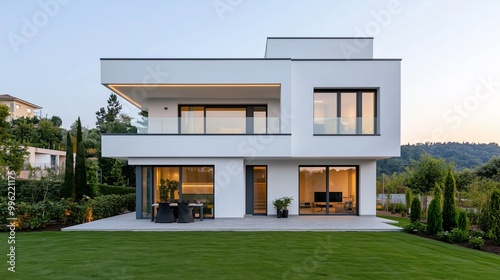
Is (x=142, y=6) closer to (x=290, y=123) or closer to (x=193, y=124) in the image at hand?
(x=193, y=124)

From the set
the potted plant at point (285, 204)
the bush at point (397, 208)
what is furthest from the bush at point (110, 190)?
the bush at point (397, 208)

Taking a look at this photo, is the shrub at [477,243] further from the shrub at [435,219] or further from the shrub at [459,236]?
the shrub at [435,219]

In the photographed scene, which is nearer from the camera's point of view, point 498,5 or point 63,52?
point 498,5

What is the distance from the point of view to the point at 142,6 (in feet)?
47.1

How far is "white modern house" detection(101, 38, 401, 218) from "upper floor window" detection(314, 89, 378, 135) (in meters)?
0.04

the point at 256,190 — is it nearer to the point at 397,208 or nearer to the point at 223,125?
the point at 223,125

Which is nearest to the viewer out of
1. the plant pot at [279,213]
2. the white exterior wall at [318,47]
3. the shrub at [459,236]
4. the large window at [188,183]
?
the shrub at [459,236]

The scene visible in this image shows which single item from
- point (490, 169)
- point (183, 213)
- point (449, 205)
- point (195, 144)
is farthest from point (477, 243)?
point (490, 169)

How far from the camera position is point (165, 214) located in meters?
11.0

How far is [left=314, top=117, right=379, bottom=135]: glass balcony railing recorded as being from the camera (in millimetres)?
12406

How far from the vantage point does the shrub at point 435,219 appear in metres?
9.21

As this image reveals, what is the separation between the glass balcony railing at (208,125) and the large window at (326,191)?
2960mm

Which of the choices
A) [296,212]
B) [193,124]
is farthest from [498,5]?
[193,124]

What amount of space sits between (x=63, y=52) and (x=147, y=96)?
8294mm
